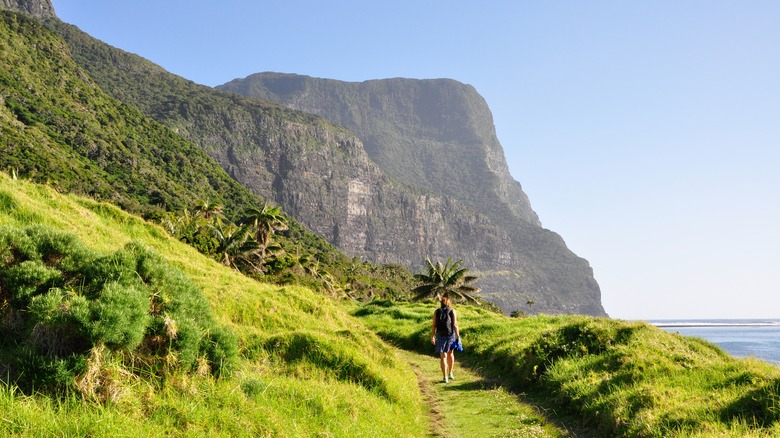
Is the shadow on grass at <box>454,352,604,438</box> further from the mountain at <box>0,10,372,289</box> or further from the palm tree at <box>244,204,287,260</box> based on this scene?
the mountain at <box>0,10,372,289</box>

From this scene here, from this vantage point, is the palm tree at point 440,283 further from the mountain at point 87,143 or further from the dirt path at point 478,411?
the dirt path at point 478,411

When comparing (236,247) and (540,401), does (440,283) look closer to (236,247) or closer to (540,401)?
(236,247)

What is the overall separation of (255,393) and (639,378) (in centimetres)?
Answer: 829

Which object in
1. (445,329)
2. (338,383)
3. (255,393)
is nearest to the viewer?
(255,393)

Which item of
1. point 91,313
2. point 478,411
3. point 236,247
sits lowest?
point 478,411

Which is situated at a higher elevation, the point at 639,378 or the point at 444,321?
the point at 444,321

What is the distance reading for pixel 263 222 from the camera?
6619 cm

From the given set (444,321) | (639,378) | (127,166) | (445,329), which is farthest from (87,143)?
(639,378)

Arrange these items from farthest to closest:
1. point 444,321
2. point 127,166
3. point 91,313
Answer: point 127,166 → point 444,321 → point 91,313

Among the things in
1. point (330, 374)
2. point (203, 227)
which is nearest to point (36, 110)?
point (203, 227)

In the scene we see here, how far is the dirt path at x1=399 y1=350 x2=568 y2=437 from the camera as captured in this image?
9.78 meters

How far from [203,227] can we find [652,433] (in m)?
61.7

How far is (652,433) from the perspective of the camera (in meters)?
8.17

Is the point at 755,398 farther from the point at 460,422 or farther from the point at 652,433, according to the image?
the point at 460,422
